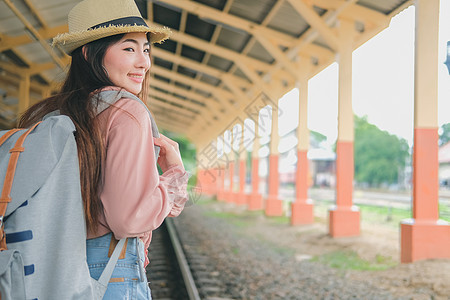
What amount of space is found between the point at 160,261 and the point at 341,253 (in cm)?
336

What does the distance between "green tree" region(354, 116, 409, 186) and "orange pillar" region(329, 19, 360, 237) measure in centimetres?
2447

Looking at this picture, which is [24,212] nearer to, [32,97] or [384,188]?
[32,97]

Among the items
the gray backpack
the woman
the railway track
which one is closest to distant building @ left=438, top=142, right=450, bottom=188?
the railway track

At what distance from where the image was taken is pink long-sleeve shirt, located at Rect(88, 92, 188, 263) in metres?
1.02

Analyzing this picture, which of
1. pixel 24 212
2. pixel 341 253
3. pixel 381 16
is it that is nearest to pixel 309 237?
pixel 341 253

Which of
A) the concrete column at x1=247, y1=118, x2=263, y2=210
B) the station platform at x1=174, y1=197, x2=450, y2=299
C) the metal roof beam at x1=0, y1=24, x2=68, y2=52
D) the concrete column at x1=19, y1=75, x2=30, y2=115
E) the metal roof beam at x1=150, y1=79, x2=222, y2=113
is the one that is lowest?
the station platform at x1=174, y1=197, x2=450, y2=299

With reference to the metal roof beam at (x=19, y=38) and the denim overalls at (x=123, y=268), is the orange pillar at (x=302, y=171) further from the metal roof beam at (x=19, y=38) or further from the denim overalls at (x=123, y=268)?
the denim overalls at (x=123, y=268)

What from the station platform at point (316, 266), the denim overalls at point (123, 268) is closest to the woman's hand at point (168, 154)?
the denim overalls at point (123, 268)

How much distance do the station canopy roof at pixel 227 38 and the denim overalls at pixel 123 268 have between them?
13.8ft

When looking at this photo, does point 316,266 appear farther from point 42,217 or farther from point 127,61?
point 42,217

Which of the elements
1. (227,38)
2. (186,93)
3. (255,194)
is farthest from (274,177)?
(186,93)

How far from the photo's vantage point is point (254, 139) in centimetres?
1691

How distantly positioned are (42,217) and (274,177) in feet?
45.5

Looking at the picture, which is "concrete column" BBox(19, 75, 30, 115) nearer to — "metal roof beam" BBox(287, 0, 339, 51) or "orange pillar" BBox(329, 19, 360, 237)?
"metal roof beam" BBox(287, 0, 339, 51)
